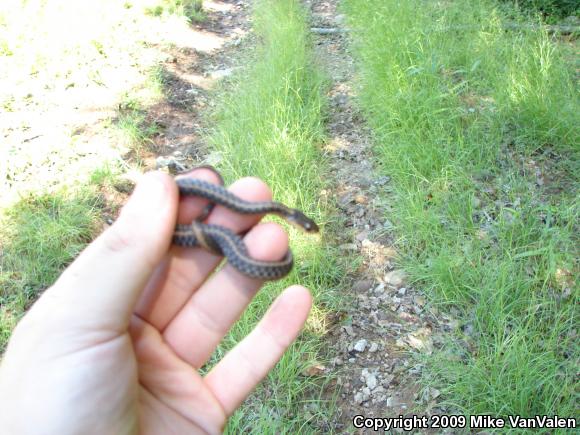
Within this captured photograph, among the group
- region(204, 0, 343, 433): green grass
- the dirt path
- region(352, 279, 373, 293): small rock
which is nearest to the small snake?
region(204, 0, 343, 433): green grass

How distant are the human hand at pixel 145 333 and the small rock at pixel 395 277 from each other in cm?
177

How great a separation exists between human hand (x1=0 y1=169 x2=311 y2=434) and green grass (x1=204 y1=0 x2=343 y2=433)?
87 cm

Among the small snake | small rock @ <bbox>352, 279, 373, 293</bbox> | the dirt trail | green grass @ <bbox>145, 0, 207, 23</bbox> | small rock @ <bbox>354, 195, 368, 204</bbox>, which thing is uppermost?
green grass @ <bbox>145, 0, 207, 23</bbox>

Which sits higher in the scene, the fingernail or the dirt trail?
the fingernail

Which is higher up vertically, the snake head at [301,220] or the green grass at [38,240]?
the snake head at [301,220]

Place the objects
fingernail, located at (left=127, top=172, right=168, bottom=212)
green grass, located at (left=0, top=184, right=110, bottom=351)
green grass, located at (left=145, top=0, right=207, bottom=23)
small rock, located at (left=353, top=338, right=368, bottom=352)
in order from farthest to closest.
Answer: green grass, located at (left=145, top=0, right=207, bottom=23)
green grass, located at (left=0, top=184, right=110, bottom=351)
small rock, located at (left=353, top=338, right=368, bottom=352)
fingernail, located at (left=127, top=172, right=168, bottom=212)

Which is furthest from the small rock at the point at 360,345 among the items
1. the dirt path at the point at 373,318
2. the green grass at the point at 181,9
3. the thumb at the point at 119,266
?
the green grass at the point at 181,9

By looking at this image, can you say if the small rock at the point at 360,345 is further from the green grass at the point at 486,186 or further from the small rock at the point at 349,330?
the green grass at the point at 486,186

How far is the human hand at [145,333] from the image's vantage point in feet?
6.40

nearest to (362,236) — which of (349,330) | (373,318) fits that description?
(373,318)

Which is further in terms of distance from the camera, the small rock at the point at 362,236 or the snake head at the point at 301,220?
the small rock at the point at 362,236

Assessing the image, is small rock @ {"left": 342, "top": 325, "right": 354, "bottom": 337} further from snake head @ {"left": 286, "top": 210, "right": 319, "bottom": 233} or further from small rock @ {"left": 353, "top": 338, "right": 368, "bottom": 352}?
snake head @ {"left": 286, "top": 210, "right": 319, "bottom": 233}

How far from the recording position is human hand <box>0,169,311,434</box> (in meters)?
1.95

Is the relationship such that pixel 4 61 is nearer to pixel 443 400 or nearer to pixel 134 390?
pixel 134 390
